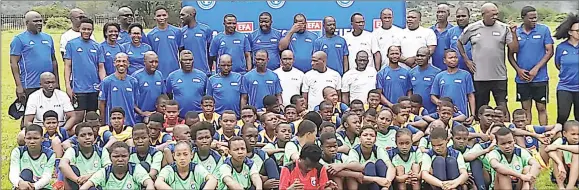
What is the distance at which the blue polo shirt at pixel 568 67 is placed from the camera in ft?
29.9

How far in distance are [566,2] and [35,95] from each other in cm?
1268

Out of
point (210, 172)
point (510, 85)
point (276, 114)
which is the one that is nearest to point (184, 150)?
point (210, 172)

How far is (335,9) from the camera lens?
12336 mm

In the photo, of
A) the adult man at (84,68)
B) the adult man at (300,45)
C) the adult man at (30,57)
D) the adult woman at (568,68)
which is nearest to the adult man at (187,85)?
the adult man at (84,68)

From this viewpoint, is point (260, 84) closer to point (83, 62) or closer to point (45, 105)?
point (83, 62)

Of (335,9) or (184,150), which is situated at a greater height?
(335,9)

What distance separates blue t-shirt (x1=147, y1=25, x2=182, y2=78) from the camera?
9.90 meters

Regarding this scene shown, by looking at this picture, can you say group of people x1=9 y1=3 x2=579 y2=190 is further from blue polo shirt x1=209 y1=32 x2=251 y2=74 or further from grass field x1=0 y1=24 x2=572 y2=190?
grass field x1=0 y1=24 x2=572 y2=190

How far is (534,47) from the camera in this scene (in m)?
9.53

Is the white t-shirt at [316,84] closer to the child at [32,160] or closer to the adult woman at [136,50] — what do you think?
the adult woman at [136,50]

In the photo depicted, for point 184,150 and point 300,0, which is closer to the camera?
point 184,150

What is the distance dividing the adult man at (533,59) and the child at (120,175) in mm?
5012

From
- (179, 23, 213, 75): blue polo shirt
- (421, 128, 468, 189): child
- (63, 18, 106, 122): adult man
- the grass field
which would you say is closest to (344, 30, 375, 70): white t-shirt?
(179, 23, 213, 75): blue polo shirt

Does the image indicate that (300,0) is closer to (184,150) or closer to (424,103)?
(424,103)
